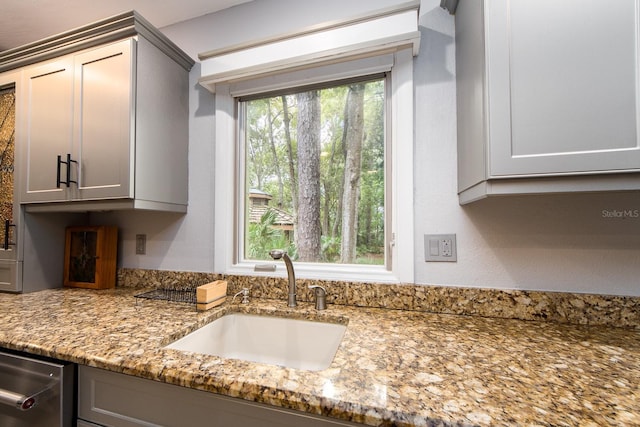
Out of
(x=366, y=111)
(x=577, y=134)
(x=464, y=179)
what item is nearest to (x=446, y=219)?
(x=464, y=179)

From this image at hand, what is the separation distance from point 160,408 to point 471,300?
113 cm

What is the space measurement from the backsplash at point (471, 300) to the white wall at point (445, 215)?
38mm

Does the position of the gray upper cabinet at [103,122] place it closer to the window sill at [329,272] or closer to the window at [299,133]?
the window at [299,133]

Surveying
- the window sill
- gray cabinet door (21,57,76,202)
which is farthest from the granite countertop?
gray cabinet door (21,57,76,202)

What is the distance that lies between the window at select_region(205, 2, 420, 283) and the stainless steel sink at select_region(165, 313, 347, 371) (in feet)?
0.81

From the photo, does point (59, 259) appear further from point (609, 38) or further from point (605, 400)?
point (609, 38)

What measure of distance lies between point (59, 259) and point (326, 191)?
62.7 inches

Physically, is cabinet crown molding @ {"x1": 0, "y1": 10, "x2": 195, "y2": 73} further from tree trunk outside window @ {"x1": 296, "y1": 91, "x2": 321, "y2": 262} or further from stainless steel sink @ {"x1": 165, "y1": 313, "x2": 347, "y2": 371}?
stainless steel sink @ {"x1": 165, "y1": 313, "x2": 347, "y2": 371}

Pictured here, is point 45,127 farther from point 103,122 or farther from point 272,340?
point 272,340

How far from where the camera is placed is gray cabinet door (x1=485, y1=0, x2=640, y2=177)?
0.75 metres

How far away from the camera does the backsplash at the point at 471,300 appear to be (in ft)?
3.35

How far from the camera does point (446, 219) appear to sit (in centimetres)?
121

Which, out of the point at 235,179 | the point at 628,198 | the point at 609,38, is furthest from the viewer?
the point at 235,179

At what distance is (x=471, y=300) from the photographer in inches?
45.3
